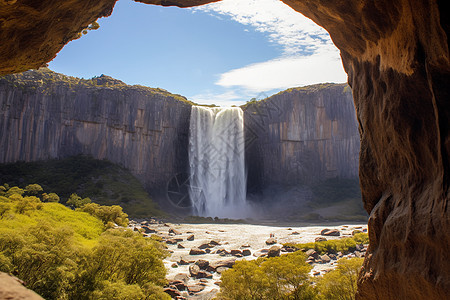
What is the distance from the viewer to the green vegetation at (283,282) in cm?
1030

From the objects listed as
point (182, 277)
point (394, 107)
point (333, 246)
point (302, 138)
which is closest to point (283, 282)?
point (182, 277)

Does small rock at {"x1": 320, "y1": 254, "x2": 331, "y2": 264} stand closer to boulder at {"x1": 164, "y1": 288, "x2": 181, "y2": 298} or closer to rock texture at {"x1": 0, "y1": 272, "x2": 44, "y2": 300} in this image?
boulder at {"x1": 164, "y1": 288, "x2": 181, "y2": 298}

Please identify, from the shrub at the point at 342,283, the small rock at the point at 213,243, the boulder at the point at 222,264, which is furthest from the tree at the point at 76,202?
the shrub at the point at 342,283

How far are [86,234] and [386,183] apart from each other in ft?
48.4

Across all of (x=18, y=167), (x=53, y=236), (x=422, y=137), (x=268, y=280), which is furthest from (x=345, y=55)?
(x=18, y=167)

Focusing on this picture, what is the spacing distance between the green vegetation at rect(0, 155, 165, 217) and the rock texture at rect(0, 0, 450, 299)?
111 ft

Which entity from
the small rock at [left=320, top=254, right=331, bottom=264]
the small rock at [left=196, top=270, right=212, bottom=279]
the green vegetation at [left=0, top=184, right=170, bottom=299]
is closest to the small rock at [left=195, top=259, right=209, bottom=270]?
the small rock at [left=196, top=270, right=212, bottom=279]

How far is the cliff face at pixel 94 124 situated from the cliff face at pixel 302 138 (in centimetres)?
1248

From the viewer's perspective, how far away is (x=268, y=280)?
424 inches

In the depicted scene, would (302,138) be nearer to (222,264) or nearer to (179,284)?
(222,264)

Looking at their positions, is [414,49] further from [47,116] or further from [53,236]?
[47,116]

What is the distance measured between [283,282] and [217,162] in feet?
136

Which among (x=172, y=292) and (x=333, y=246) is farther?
(x=333, y=246)

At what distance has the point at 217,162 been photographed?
52312mm
